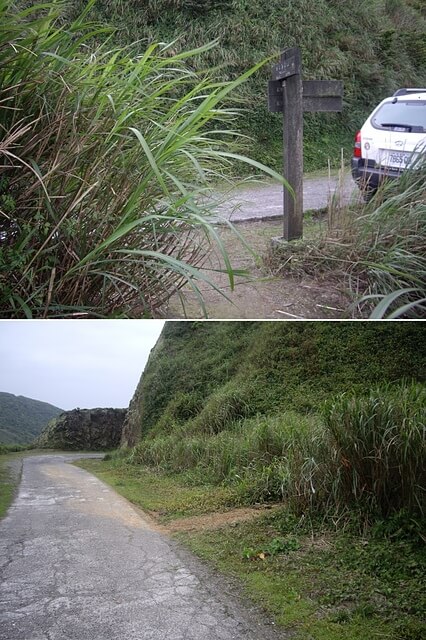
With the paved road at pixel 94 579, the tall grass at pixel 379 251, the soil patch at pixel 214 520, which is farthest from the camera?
the soil patch at pixel 214 520

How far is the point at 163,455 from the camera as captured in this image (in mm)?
2240

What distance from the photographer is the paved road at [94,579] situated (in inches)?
52.4

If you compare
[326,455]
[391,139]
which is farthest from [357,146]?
[326,455]

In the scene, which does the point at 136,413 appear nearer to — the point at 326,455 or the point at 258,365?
the point at 258,365

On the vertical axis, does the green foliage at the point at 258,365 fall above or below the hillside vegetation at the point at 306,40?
below

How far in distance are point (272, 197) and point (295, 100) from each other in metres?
0.42

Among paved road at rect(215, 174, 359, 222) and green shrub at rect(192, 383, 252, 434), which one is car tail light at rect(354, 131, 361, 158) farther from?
green shrub at rect(192, 383, 252, 434)

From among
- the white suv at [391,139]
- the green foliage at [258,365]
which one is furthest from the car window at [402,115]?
the green foliage at [258,365]

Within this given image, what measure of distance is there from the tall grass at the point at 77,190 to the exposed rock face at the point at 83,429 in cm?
35

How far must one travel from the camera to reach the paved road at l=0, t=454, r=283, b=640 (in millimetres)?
1331

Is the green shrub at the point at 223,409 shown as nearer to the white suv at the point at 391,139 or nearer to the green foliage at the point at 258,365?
the green foliage at the point at 258,365

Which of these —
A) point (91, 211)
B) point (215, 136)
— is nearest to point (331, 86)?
point (215, 136)

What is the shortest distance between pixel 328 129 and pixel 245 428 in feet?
4.53

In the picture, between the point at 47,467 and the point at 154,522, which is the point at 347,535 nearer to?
the point at 154,522
